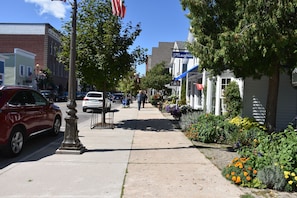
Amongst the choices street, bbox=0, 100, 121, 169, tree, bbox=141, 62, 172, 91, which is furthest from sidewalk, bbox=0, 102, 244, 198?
tree, bbox=141, 62, 172, 91

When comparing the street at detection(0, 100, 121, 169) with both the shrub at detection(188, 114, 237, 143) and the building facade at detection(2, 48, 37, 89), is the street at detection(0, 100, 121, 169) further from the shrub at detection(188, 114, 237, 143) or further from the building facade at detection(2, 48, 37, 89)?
the building facade at detection(2, 48, 37, 89)

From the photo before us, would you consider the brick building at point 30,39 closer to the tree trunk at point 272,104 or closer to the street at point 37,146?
the street at point 37,146

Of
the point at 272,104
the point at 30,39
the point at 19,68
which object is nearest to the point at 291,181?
the point at 272,104

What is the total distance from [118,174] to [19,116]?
3.36 meters

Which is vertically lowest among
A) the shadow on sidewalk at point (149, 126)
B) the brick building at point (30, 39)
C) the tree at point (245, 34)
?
the shadow on sidewalk at point (149, 126)

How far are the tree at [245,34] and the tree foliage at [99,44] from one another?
4645 mm

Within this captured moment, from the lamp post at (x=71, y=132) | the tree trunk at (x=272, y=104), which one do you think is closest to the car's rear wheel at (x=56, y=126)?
the lamp post at (x=71, y=132)

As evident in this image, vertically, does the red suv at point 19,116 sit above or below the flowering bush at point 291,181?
above

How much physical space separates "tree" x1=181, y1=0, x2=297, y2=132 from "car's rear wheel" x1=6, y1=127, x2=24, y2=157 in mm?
5072

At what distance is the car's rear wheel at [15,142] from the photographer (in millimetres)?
7742

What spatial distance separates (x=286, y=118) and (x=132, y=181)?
407 inches

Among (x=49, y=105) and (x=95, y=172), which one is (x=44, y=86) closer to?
(x=49, y=105)

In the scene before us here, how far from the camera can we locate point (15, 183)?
5.69 m

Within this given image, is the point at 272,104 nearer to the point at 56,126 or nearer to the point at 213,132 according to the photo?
the point at 213,132
